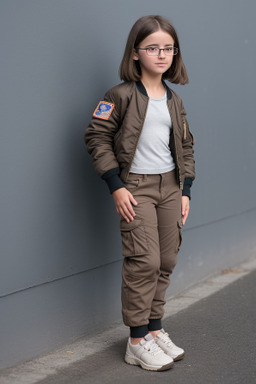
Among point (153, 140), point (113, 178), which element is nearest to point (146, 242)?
point (113, 178)

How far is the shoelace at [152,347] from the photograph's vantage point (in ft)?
11.3

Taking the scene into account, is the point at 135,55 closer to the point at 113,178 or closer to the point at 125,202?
the point at 113,178

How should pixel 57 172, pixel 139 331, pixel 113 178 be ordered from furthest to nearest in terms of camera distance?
pixel 57 172 → pixel 139 331 → pixel 113 178

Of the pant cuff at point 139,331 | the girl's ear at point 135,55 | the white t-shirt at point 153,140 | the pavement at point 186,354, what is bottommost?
the pavement at point 186,354

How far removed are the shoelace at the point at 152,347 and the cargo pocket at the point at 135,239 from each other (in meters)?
0.46

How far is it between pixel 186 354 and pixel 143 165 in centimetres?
101

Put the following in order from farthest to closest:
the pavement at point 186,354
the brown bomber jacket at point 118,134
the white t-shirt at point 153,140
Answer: the white t-shirt at point 153,140
the brown bomber jacket at point 118,134
the pavement at point 186,354

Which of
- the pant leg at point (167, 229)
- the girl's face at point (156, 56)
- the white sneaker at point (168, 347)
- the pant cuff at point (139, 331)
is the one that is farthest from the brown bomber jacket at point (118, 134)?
the white sneaker at point (168, 347)

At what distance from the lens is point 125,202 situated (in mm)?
3395

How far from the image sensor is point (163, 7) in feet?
14.9

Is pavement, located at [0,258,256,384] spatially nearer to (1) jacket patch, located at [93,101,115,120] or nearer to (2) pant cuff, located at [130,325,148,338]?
(2) pant cuff, located at [130,325,148,338]

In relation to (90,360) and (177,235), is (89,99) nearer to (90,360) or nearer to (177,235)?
(177,235)

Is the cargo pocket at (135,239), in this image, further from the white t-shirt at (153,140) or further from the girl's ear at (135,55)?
the girl's ear at (135,55)

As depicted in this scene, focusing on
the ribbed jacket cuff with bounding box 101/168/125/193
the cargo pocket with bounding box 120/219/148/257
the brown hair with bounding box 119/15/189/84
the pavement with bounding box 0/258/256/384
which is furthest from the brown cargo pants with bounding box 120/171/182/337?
the brown hair with bounding box 119/15/189/84
